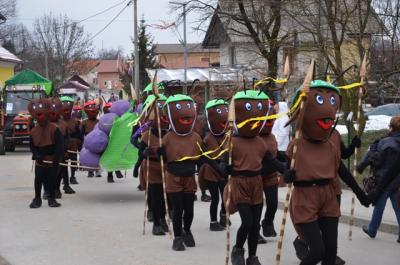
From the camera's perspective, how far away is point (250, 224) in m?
6.93

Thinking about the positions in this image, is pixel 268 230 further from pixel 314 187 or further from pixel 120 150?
pixel 120 150

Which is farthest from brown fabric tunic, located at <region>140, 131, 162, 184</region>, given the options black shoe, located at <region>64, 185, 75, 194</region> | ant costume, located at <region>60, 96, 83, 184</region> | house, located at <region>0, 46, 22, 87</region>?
house, located at <region>0, 46, 22, 87</region>

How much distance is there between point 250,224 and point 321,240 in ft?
4.40

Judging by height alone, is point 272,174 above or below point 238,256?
above

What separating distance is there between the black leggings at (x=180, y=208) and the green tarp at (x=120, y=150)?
14.3 feet

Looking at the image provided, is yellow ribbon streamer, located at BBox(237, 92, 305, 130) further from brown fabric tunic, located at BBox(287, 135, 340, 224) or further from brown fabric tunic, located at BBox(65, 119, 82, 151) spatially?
brown fabric tunic, located at BBox(65, 119, 82, 151)

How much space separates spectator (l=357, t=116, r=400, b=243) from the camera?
808cm

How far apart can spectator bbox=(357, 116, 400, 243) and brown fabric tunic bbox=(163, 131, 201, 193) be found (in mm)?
2244

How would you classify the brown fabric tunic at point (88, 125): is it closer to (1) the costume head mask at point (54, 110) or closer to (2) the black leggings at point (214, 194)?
(1) the costume head mask at point (54, 110)

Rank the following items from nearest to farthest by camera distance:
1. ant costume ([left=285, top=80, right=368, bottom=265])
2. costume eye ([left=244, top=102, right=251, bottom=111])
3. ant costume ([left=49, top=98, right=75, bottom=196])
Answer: ant costume ([left=285, top=80, right=368, bottom=265]) < costume eye ([left=244, top=102, right=251, bottom=111]) < ant costume ([left=49, top=98, right=75, bottom=196])

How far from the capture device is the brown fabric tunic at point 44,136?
11.7 metres

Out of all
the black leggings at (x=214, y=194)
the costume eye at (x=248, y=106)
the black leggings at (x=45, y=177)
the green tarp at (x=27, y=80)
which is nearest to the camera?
the costume eye at (x=248, y=106)

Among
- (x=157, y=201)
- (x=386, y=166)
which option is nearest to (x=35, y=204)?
(x=157, y=201)

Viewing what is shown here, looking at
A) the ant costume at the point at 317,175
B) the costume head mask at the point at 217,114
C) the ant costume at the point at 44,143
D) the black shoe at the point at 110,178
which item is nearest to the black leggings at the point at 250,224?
the ant costume at the point at 317,175
